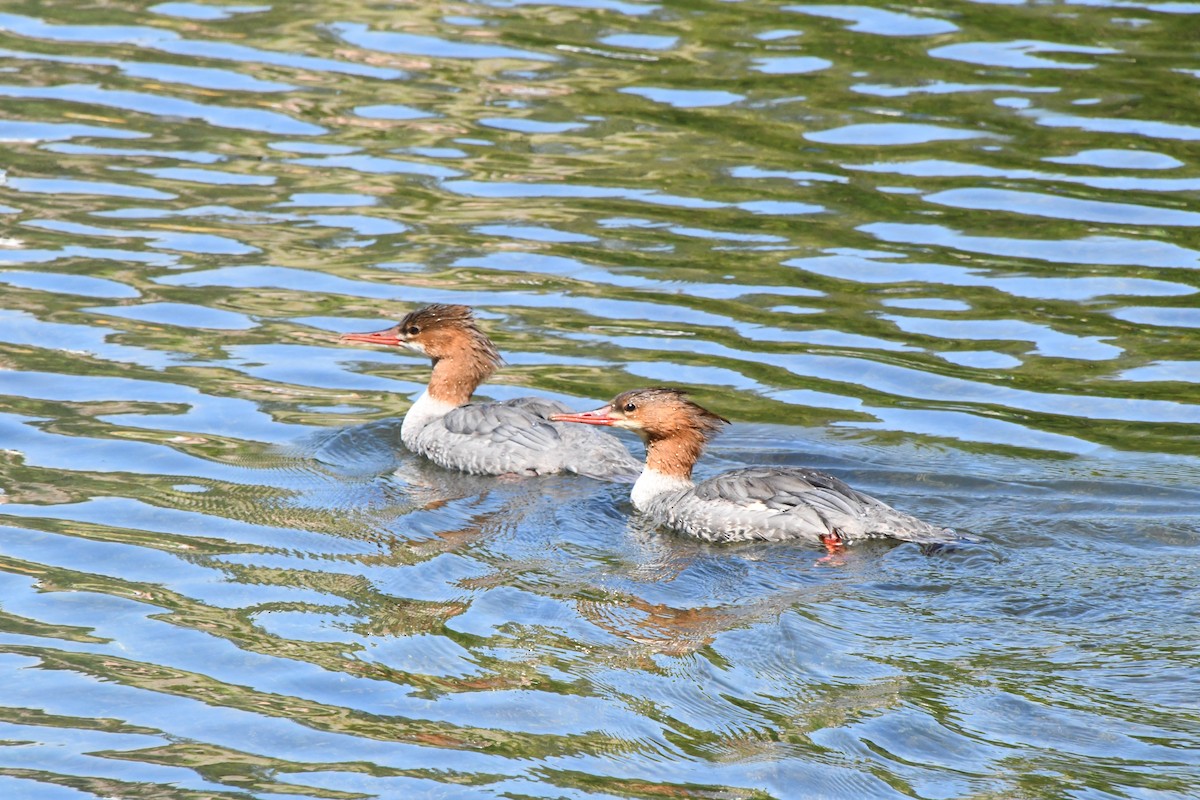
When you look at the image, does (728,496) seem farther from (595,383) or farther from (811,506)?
(595,383)

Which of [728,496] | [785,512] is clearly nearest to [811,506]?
[785,512]

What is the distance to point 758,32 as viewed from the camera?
16297mm

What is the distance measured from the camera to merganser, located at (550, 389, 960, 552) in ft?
28.2

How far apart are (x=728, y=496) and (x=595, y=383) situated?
80.2 inches

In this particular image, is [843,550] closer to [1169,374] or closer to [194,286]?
[1169,374]

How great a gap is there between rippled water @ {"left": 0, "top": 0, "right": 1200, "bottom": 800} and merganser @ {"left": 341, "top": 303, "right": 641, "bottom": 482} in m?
0.22

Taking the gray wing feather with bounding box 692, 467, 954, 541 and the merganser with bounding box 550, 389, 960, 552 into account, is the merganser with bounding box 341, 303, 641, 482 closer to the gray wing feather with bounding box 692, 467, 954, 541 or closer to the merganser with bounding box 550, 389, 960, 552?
the merganser with bounding box 550, 389, 960, 552

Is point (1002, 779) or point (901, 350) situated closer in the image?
point (1002, 779)

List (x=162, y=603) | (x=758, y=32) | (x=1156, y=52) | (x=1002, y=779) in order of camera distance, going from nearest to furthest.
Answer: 1. (x=1002, y=779)
2. (x=162, y=603)
3. (x=1156, y=52)
4. (x=758, y=32)

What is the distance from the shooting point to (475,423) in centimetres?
1009

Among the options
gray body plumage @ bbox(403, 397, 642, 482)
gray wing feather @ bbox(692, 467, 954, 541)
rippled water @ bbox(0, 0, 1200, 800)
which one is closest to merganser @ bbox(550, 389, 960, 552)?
gray wing feather @ bbox(692, 467, 954, 541)

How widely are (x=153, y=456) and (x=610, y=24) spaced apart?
8.60m

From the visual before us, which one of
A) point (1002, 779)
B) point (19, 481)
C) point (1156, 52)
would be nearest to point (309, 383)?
point (19, 481)

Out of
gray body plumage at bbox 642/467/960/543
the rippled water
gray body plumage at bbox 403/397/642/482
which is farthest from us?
gray body plumage at bbox 403/397/642/482
